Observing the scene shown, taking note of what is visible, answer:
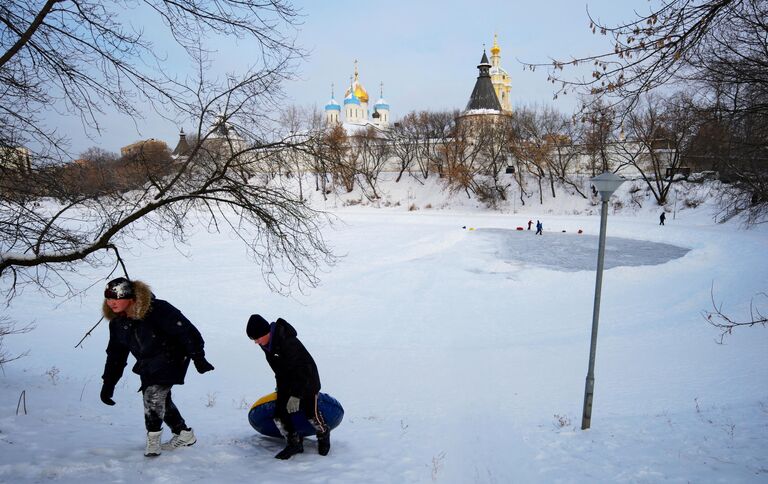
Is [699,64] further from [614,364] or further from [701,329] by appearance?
[701,329]

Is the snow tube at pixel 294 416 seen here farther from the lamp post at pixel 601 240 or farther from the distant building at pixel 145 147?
the lamp post at pixel 601 240

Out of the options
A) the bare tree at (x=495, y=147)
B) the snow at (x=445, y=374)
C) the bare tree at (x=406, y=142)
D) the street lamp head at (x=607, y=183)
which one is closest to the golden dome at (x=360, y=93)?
the bare tree at (x=406, y=142)

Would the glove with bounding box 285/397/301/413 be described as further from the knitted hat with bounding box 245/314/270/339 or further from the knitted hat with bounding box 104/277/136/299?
the knitted hat with bounding box 104/277/136/299

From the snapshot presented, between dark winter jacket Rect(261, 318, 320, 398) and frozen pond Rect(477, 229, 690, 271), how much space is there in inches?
642

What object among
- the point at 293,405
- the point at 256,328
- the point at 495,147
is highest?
the point at 495,147

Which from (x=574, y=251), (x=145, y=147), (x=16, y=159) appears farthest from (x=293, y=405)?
(x=574, y=251)

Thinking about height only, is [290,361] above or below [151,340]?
below

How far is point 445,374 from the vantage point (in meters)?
9.59

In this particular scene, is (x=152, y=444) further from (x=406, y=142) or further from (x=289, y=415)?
(x=406, y=142)

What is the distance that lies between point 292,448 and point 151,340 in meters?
1.77

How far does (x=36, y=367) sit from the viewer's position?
9039 millimetres

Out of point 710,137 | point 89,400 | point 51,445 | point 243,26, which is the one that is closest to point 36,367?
point 89,400

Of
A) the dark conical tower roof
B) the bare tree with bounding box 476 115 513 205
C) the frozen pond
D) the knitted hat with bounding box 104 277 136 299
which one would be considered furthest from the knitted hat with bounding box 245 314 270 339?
the dark conical tower roof

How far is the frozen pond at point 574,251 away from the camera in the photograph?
20219 mm
